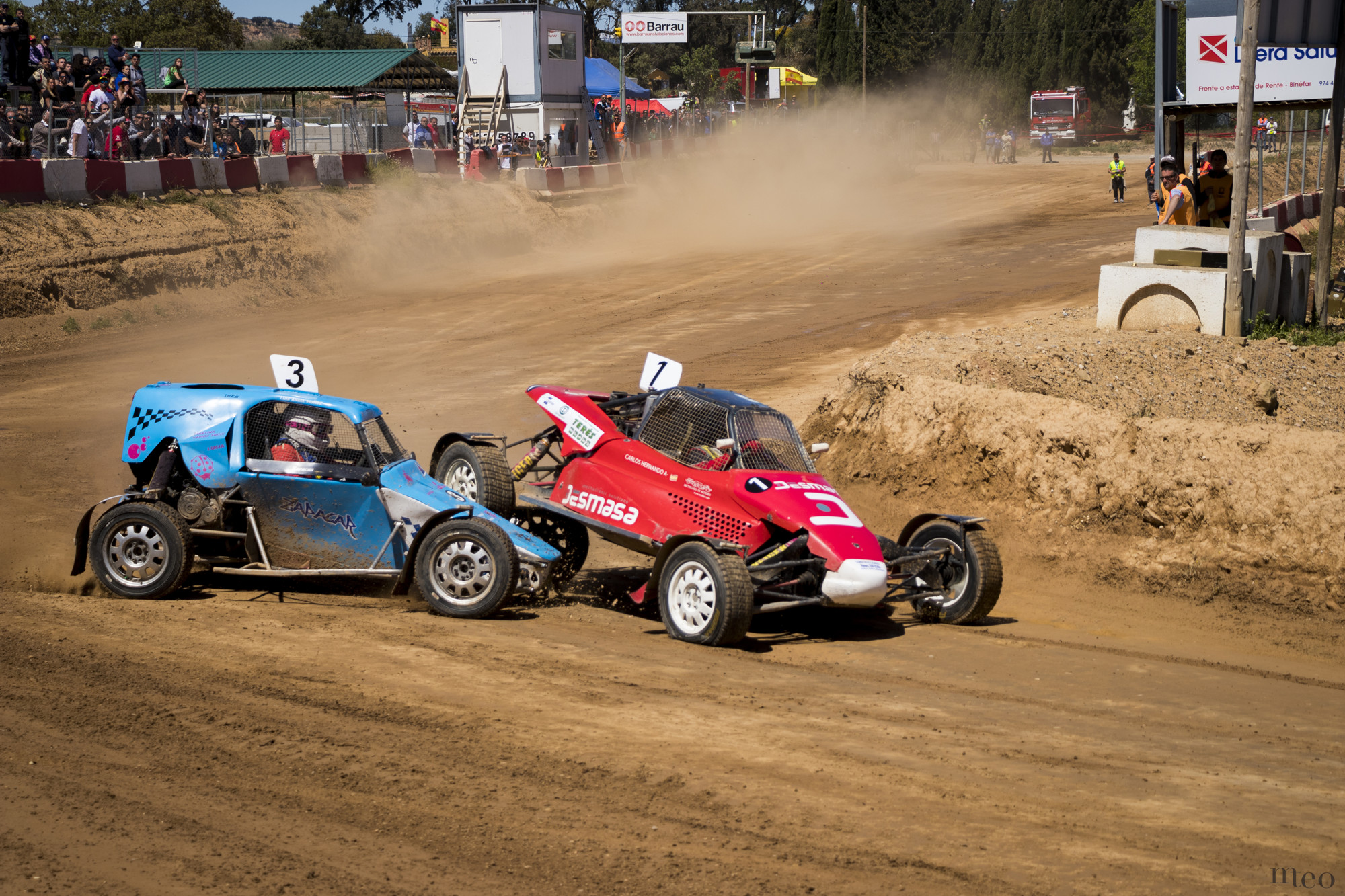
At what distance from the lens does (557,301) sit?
23.2 metres

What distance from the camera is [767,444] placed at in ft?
29.9

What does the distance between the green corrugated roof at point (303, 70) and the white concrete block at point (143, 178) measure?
16.7 m

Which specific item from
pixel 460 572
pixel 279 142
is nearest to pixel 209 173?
pixel 279 142

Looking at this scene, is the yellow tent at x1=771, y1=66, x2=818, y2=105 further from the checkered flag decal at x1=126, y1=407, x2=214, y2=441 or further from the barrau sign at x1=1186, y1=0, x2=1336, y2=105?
the checkered flag decal at x1=126, y1=407, x2=214, y2=441

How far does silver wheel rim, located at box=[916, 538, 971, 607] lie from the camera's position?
9213 millimetres

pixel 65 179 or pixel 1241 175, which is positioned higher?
pixel 65 179

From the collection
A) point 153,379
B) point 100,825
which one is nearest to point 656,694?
point 100,825

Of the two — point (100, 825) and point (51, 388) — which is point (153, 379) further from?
point (100, 825)

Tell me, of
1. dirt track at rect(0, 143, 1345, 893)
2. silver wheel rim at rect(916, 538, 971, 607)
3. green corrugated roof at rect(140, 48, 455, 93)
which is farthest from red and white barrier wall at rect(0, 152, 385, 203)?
silver wheel rim at rect(916, 538, 971, 607)

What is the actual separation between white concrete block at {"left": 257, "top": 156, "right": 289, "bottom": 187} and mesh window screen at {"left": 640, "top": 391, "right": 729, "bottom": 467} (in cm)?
1995

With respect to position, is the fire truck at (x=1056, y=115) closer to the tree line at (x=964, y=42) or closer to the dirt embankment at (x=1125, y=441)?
the tree line at (x=964, y=42)

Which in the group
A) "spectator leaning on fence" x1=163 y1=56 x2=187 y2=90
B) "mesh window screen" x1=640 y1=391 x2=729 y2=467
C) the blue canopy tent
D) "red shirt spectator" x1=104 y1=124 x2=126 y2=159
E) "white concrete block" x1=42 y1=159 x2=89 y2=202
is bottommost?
"mesh window screen" x1=640 y1=391 x2=729 y2=467

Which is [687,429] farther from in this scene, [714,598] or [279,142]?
[279,142]

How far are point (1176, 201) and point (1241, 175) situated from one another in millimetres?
2399
